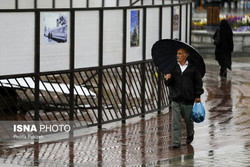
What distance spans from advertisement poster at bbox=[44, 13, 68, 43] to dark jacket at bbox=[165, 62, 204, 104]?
6.90ft

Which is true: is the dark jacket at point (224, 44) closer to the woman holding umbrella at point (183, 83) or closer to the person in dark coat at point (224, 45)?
the person in dark coat at point (224, 45)

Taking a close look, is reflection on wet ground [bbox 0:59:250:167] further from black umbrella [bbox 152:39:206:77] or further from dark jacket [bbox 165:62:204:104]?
black umbrella [bbox 152:39:206:77]

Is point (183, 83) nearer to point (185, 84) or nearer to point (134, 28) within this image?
point (185, 84)

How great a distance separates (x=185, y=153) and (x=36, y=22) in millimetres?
3150

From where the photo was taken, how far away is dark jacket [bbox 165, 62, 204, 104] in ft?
41.4

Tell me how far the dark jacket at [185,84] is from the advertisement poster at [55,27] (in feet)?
6.90

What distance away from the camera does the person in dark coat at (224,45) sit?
2302 centimetres

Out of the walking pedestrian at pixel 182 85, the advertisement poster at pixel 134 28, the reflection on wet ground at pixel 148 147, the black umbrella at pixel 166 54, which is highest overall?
the advertisement poster at pixel 134 28

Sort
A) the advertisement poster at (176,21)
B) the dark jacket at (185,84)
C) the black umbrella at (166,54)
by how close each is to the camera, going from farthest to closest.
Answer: the advertisement poster at (176,21) < the black umbrella at (166,54) < the dark jacket at (185,84)

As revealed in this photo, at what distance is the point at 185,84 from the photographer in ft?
41.4

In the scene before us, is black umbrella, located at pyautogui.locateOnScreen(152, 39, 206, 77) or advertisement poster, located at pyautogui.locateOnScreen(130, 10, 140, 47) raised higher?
advertisement poster, located at pyautogui.locateOnScreen(130, 10, 140, 47)

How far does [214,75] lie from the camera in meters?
23.4

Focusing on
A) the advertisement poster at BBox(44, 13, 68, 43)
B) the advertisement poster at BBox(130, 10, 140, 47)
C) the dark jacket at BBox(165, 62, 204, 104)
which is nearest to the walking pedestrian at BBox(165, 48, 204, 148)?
the dark jacket at BBox(165, 62, 204, 104)

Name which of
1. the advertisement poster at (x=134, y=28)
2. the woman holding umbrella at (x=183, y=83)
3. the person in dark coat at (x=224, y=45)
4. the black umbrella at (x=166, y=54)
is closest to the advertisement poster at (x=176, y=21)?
the advertisement poster at (x=134, y=28)
